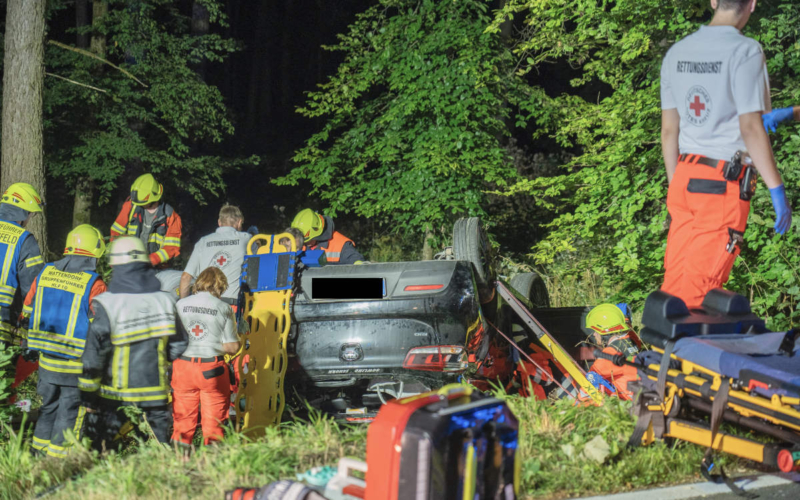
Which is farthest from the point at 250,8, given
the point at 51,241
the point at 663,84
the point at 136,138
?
the point at 663,84

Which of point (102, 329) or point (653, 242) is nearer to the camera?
point (102, 329)

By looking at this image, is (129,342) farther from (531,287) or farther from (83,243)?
(531,287)

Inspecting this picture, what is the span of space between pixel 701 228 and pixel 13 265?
4668 millimetres

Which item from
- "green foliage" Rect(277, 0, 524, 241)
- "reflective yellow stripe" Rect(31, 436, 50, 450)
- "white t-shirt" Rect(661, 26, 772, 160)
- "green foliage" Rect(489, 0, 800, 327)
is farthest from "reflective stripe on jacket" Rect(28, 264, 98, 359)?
"green foliage" Rect(277, 0, 524, 241)

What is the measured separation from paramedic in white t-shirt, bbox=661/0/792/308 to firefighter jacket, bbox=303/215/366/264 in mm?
3360

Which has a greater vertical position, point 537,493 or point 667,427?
point 667,427

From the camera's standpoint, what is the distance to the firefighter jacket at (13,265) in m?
5.47

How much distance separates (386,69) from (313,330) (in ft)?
20.2

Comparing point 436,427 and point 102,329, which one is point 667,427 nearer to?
point 436,427

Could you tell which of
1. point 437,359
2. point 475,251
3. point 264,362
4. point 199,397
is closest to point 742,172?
point 437,359

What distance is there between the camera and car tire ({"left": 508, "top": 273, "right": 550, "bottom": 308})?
7.49 metres

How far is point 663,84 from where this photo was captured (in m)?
4.13

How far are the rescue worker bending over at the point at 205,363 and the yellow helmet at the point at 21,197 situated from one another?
1.64 metres

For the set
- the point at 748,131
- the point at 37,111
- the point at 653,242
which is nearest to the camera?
the point at 748,131
